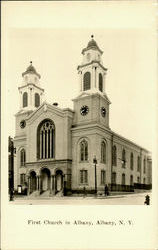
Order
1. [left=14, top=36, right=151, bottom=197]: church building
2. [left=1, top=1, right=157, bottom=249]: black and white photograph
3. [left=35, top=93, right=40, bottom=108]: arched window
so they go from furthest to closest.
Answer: [left=35, top=93, right=40, bottom=108]: arched window → [left=14, top=36, right=151, bottom=197]: church building → [left=1, top=1, right=157, bottom=249]: black and white photograph

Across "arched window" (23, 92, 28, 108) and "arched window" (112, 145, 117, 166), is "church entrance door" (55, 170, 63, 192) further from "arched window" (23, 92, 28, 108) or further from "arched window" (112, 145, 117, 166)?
"arched window" (23, 92, 28, 108)

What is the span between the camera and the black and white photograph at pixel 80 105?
4.76 ft

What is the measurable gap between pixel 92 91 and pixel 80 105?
10cm

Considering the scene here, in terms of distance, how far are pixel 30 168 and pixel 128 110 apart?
1.79 ft

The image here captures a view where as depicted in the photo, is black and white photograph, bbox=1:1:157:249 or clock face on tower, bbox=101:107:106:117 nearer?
black and white photograph, bbox=1:1:157:249

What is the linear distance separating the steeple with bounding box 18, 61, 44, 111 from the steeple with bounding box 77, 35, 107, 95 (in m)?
0.20

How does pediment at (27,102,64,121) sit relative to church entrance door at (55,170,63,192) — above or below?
above

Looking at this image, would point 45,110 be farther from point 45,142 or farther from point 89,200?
point 89,200

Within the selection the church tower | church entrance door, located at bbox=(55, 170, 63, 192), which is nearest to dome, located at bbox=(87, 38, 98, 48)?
the church tower

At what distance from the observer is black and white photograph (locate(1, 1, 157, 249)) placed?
4.76 ft

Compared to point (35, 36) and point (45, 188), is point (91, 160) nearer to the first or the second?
point (45, 188)

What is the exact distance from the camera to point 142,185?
4.93 ft

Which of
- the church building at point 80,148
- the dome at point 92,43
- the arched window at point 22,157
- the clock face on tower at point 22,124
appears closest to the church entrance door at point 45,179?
the church building at point 80,148

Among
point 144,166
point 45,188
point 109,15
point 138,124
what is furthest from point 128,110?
point 45,188
